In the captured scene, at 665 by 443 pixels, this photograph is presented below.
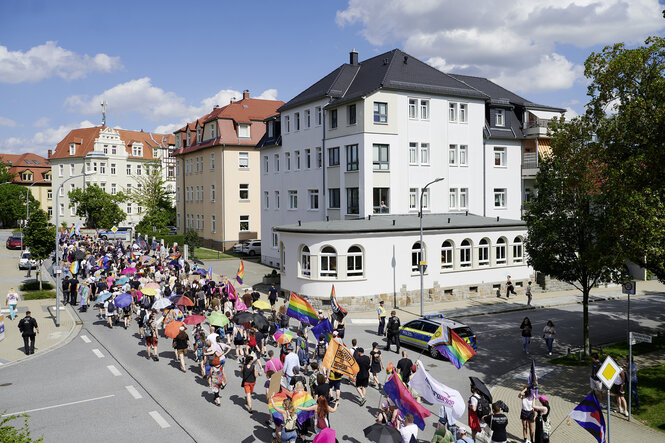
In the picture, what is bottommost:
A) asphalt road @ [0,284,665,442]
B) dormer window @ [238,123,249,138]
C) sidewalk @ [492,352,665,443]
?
sidewalk @ [492,352,665,443]

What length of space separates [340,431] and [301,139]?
1217 inches

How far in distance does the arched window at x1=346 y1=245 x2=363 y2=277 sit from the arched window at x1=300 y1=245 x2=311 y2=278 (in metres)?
2.42

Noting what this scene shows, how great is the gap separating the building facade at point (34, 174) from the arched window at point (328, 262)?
81164 millimetres

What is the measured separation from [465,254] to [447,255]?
1.43 meters

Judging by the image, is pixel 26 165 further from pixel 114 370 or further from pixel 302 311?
pixel 302 311

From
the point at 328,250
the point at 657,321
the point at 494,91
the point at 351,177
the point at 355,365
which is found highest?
the point at 494,91

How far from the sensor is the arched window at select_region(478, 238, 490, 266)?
34.4 m

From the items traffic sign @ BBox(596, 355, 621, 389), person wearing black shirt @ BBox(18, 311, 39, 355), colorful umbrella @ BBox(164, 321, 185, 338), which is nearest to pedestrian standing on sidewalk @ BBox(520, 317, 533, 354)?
traffic sign @ BBox(596, 355, 621, 389)

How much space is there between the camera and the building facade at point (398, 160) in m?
33.2

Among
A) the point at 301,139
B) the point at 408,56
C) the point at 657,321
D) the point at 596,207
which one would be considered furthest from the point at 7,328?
the point at 657,321

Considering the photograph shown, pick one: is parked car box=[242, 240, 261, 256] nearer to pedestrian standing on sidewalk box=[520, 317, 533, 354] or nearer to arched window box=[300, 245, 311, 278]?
arched window box=[300, 245, 311, 278]

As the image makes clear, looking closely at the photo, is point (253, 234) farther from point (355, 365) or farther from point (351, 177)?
point (355, 365)

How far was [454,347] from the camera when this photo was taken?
621 inches

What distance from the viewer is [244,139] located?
55.9 meters
